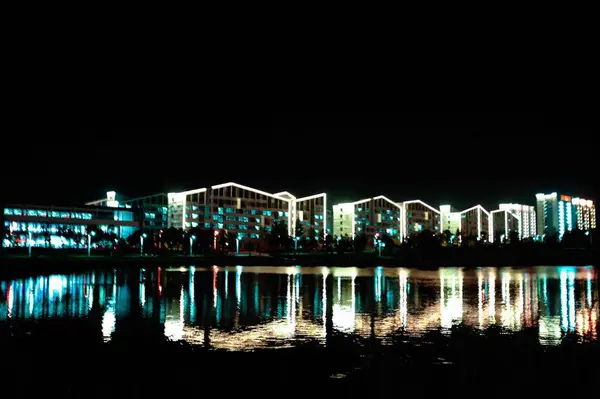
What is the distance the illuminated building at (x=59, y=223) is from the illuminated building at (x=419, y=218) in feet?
175

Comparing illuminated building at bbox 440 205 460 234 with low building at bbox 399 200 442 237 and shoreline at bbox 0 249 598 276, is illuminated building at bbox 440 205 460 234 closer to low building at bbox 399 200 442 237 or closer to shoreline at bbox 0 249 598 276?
low building at bbox 399 200 442 237

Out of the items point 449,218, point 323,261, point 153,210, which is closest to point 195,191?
point 153,210

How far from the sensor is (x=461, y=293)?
81.5 feet

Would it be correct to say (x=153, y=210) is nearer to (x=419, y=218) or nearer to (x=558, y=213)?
(x=419, y=218)

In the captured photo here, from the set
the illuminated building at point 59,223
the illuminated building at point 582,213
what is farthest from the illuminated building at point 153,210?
the illuminated building at point 582,213

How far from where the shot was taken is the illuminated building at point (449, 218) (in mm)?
136750

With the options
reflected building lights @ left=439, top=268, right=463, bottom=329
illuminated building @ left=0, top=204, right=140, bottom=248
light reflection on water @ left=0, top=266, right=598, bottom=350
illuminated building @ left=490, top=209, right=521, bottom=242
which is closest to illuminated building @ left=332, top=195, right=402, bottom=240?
illuminated building @ left=490, top=209, right=521, bottom=242

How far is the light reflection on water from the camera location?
45.6ft

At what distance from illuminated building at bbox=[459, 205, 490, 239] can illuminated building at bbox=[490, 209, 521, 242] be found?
2.77 m

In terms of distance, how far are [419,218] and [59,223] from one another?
229 ft

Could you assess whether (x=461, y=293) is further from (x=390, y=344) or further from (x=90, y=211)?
(x=90, y=211)

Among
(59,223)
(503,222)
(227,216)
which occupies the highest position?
(227,216)

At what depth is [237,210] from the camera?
99.4m

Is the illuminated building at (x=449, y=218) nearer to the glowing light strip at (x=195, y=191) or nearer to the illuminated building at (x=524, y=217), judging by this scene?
the illuminated building at (x=524, y=217)
